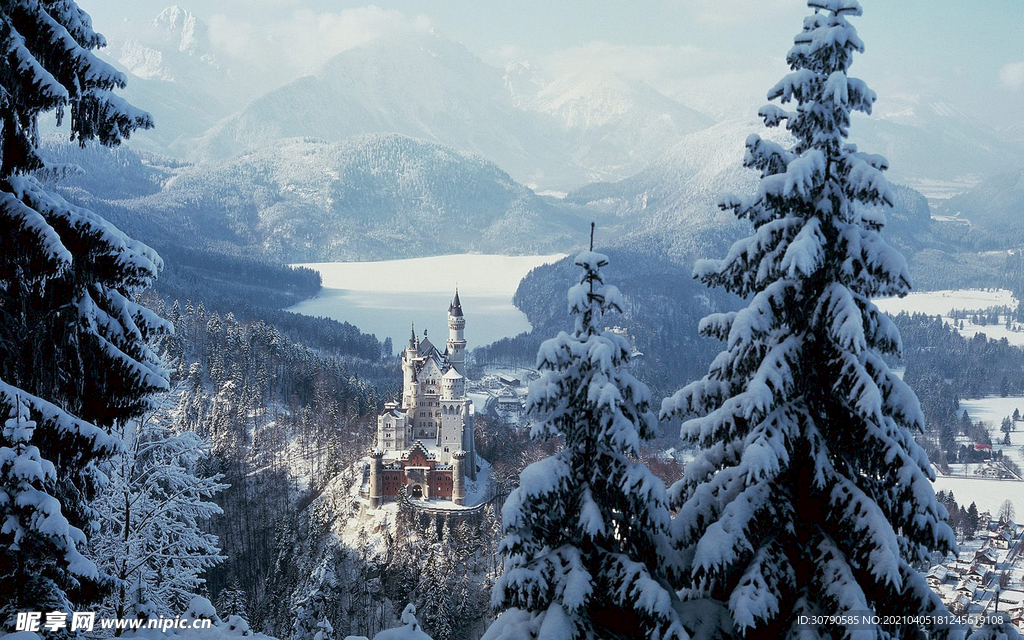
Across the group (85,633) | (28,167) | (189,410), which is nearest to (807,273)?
(28,167)

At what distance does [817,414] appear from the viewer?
10570mm

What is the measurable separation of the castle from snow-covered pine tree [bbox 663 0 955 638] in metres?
49.9

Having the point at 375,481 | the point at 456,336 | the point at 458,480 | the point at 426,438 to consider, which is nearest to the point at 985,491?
the point at 456,336

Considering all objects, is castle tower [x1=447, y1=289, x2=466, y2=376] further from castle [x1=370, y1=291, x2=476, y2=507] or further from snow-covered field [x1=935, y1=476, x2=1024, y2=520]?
snow-covered field [x1=935, y1=476, x2=1024, y2=520]

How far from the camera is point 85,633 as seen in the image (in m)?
11.8

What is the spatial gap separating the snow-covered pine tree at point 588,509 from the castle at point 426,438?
49.5 m

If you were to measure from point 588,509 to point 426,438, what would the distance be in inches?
2415

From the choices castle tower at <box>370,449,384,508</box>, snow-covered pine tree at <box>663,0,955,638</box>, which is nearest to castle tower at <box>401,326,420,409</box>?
castle tower at <box>370,449,384,508</box>

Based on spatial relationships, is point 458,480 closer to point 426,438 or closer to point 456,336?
point 426,438

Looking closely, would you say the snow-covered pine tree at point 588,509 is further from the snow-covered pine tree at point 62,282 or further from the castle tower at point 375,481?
the castle tower at point 375,481

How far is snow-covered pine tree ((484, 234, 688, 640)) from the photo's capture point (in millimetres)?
9961

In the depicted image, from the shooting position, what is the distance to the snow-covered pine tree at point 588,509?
32.7 ft

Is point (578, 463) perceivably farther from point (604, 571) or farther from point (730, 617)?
point (730, 617)

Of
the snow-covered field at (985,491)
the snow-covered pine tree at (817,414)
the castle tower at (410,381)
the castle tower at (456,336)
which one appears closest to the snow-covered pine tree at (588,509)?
the snow-covered pine tree at (817,414)
